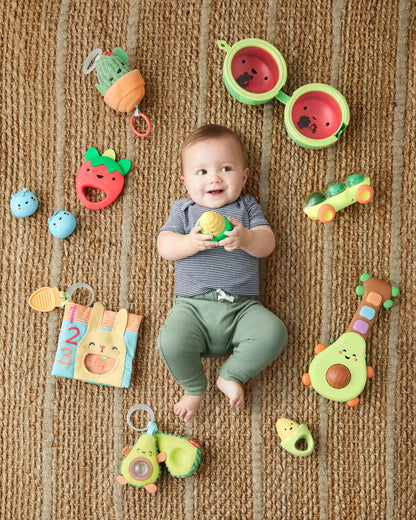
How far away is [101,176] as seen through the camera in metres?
1.15

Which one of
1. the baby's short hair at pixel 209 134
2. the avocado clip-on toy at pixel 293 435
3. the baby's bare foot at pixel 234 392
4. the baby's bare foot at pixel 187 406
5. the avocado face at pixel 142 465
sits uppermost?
the baby's short hair at pixel 209 134

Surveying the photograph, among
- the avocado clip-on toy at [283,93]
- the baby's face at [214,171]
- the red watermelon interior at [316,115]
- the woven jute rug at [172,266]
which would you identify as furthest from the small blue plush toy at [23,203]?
the red watermelon interior at [316,115]

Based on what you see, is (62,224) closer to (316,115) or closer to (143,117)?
(143,117)

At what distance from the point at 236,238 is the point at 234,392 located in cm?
33

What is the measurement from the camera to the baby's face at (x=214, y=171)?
1.06m

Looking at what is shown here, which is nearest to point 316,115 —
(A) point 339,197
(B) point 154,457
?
(A) point 339,197

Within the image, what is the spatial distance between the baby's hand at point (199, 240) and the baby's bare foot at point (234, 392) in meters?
0.30

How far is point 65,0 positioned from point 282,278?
0.83 m

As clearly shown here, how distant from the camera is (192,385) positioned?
1076mm

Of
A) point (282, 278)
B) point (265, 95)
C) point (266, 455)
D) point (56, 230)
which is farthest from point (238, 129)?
point (266, 455)

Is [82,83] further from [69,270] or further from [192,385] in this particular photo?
[192,385]

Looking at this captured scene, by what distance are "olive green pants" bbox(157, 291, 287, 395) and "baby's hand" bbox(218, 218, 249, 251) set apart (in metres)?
0.13

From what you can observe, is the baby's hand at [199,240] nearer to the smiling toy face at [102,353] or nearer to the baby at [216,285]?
the baby at [216,285]

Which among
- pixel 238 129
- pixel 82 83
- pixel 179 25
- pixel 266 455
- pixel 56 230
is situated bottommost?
pixel 266 455
